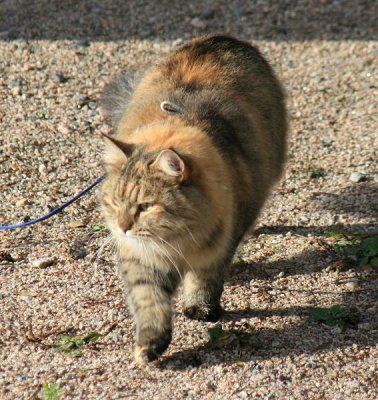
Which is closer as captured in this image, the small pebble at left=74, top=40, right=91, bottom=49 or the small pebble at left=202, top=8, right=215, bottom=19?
the small pebble at left=74, top=40, right=91, bottom=49

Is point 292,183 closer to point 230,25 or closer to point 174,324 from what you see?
point 174,324

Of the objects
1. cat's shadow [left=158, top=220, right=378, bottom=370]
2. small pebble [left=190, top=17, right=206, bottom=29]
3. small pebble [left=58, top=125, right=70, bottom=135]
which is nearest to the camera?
cat's shadow [left=158, top=220, right=378, bottom=370]

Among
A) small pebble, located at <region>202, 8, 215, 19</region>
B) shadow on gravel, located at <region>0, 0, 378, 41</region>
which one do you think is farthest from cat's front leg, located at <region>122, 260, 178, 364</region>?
small pebble, located at <region>202, 8, 215, 19</region>

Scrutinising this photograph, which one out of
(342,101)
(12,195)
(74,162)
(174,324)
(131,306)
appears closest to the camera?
(131,306)

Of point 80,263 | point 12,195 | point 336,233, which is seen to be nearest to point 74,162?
point 12,195

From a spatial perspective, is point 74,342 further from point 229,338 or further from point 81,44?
point 81,44

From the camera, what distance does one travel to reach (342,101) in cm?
784

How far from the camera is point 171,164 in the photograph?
4047 millimetres

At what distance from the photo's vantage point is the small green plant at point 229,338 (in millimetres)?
4578

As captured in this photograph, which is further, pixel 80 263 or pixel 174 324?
pixel 80 263

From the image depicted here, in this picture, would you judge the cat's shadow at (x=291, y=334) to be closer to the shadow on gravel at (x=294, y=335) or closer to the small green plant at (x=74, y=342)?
the shadow on gravel at (x=294, y=335)

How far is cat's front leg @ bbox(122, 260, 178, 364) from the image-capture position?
4.39 m

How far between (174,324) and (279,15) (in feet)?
17.4

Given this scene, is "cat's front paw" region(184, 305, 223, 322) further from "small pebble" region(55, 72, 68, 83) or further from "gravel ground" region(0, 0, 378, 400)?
"small pebble" region(55, 72, 68, 83)
